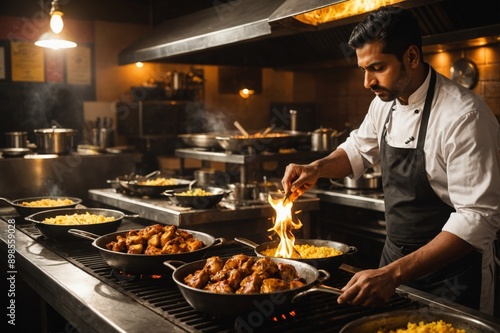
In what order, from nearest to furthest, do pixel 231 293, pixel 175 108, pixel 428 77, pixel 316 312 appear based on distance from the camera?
pixel 231 293 → pixel 316 312 → pixel 428 77 → pixel 175 108

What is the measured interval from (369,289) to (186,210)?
8.18ft

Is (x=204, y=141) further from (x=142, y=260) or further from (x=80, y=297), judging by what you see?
(x=80, y=297)

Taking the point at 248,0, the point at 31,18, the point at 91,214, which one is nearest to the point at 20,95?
the point at 31,18

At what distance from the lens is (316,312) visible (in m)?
1.89

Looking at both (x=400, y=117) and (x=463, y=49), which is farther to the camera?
(x=463, y=49)

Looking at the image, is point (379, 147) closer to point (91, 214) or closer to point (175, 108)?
point (91, 214)

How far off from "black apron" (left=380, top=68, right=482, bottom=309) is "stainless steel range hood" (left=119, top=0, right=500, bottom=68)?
1.12m

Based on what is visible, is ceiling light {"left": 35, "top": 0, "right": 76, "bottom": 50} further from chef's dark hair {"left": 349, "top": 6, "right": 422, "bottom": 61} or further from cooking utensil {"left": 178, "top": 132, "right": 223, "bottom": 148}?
chef's dark hair {"left": 349, "top": 6, "right": 422, "bottom": 61}

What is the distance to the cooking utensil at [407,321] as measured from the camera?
1.62m

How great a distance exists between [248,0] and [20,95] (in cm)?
487

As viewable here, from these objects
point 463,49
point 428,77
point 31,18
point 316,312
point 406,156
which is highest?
point 31,18

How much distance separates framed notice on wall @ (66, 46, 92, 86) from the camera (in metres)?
8.91

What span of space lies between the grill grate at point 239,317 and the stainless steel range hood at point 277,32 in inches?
77.7

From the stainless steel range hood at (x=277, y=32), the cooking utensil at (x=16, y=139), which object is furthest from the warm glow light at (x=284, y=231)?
the cooking utensil at (x=16, y=139)
